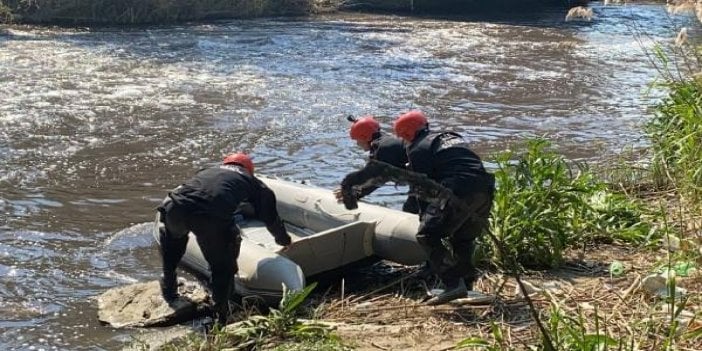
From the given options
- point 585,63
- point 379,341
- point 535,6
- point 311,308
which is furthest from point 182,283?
point 535,6

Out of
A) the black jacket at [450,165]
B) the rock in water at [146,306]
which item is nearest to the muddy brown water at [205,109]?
the rock in water at [146,306]

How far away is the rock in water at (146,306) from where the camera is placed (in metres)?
5.76

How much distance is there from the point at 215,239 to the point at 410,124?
1.46 metres

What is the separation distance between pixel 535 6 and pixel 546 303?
1011 inches

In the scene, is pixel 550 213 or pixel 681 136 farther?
pixel 681 136

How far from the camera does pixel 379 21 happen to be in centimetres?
2441

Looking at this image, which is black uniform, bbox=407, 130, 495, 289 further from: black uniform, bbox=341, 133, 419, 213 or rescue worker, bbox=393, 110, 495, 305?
black uniform, bbox=341, 133, 419, 213

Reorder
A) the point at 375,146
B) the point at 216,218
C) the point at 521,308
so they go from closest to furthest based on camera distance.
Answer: the point at 521,308 < the point at 216,218 < the point at 375,146

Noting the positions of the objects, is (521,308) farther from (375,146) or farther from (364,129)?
(364,129)

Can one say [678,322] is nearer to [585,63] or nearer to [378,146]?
[378,146]

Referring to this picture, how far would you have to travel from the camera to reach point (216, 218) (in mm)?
5422

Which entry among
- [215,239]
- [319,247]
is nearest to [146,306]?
[215,239]

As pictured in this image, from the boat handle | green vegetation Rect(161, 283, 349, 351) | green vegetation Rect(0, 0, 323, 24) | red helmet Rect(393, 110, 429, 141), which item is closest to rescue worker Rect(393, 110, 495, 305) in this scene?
red helmet Rect(393, 110, 429, 141)

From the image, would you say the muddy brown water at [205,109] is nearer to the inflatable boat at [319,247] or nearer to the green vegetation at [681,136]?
the green vegetation at [681,136]
